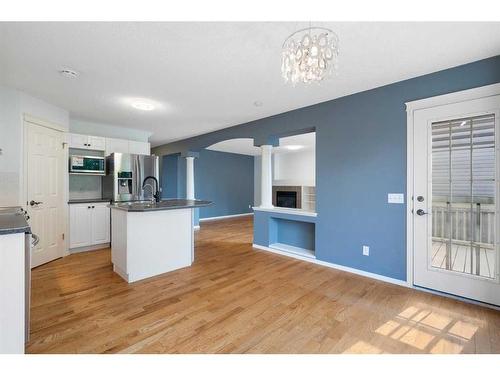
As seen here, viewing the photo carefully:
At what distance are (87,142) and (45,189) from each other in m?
1.26

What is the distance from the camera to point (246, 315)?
86.0 inches

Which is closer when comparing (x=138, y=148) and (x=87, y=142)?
(x=87, y=142)

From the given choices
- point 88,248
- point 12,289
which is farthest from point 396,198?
point 88,248

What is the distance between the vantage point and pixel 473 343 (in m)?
1.79

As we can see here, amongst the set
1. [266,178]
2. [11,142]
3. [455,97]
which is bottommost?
[266,178]

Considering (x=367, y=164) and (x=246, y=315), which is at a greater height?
(x=367, y=164)

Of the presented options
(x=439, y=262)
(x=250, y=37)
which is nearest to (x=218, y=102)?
(x=250, y=37)

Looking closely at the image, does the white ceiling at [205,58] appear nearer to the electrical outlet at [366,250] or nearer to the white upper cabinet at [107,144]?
the white upper cabinet at [107,144]

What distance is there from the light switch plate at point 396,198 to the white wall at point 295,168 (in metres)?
4.95

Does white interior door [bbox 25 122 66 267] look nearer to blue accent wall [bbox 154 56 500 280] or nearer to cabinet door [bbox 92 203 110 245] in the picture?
cabinet door [bbox 92 203 110 245]

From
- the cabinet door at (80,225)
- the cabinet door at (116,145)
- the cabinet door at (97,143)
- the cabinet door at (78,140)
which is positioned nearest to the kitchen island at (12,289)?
the cabinet door at (80,225)

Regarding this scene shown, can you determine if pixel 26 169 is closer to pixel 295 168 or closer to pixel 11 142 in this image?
pixel 11 142

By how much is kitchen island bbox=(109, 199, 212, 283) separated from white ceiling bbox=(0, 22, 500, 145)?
1.53 metres
